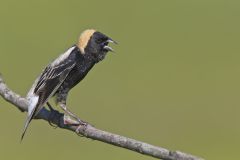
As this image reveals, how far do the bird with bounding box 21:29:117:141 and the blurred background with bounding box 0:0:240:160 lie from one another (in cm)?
549

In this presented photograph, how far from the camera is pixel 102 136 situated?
6.85 m

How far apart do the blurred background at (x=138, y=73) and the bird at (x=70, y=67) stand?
18.0ft

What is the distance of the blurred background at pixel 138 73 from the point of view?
15.6 metres

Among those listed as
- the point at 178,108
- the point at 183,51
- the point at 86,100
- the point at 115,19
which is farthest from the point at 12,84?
the point at 115,19

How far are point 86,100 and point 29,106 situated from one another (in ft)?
33.3

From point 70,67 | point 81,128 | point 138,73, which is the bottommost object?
point 81,128

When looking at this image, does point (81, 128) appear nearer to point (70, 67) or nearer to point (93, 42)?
point (70, 67)

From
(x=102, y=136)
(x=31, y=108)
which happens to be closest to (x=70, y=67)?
(x=31, y=108)

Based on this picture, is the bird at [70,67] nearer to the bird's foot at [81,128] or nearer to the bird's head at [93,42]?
the bird's head at [93,42]

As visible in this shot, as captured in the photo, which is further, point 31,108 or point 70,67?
point 70,67

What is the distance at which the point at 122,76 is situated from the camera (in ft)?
62.6

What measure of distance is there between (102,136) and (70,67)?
1.19 m

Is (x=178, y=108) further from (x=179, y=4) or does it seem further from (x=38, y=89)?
(x=38, y=89)

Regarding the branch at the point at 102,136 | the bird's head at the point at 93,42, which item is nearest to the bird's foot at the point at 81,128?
the branch at the point at 102,136
